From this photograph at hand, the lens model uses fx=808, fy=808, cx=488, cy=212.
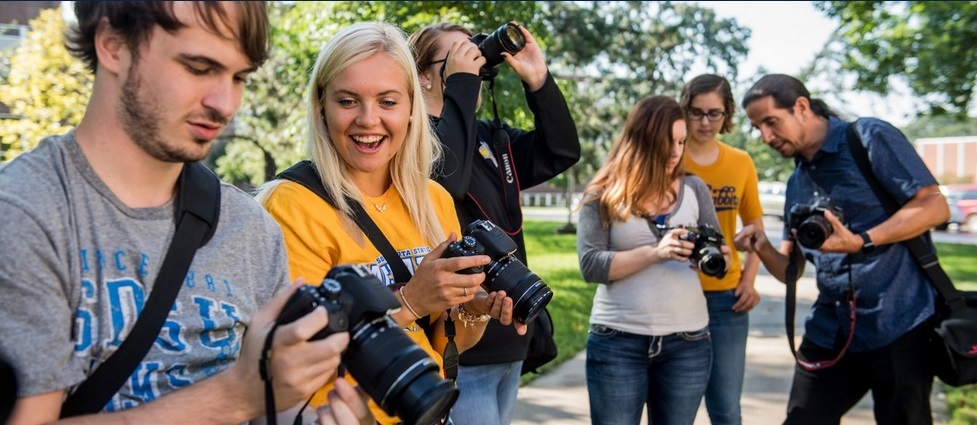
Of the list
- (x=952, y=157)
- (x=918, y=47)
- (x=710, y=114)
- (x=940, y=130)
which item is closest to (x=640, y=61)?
(x=918, y=47)

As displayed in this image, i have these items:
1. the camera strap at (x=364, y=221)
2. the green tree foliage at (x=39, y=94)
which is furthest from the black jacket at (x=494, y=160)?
the green tree foliage at (x=39, y=94)

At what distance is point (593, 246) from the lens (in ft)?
11.9

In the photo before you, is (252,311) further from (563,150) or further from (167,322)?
(563,150)

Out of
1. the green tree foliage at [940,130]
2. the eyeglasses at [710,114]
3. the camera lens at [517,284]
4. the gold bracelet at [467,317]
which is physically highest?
the eyeglasses at [710,114]

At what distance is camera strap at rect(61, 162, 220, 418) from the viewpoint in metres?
1.39

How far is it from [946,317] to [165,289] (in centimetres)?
314

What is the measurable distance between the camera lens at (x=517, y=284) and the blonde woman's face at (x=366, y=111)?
460 millimetres

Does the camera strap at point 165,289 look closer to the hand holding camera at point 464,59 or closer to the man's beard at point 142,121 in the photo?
the man's beard at point 142,121

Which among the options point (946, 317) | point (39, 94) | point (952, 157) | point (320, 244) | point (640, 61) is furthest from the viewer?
point (952, 157)

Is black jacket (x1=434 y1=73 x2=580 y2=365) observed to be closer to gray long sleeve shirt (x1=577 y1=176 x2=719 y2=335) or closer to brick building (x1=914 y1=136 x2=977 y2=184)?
gray long sleeve shirt (x1=577 y1=176 x2=719 y2=335)

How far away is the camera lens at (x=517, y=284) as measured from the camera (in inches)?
89.4

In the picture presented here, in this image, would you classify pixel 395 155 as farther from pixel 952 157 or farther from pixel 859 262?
pixel 952 157

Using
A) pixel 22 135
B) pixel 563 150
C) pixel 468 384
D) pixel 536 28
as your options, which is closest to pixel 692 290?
pixel 563 150

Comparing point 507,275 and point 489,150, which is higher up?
point 489,150
